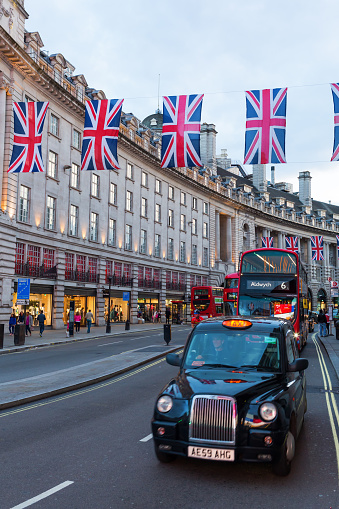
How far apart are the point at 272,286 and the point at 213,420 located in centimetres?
1535

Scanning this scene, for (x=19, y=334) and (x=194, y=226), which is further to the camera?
(x=194, y=226)

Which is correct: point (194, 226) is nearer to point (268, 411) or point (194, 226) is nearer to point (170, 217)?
point (170, 217)

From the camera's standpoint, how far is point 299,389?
7.20 m

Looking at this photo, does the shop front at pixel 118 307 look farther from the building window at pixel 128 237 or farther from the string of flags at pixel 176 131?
the string of flags at pixel 176 131

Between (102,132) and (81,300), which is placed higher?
(102,132)

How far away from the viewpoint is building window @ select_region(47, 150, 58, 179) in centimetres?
3894

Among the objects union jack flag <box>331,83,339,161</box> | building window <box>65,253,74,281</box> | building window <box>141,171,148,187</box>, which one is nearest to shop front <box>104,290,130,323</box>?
building window <box>65,253,74,281</box>

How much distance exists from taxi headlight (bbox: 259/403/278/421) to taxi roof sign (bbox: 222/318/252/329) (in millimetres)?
1733

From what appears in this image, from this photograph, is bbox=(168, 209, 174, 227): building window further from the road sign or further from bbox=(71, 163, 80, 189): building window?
the road sign

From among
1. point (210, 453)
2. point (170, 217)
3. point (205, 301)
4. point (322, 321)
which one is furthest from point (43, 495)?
point (170, 217)

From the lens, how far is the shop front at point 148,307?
2111 inches

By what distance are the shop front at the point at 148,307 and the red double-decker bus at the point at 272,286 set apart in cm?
3269

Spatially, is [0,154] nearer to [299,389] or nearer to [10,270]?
[10,270]

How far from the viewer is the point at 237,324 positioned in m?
7.25
